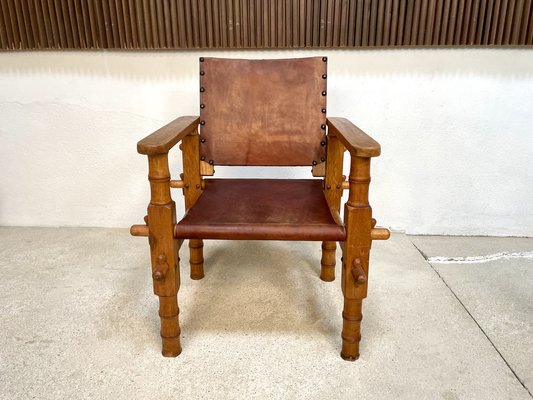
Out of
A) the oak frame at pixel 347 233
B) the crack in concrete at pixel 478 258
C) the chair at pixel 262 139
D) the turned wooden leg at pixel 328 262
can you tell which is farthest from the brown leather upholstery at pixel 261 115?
the crack in concrete at pixel 478 258

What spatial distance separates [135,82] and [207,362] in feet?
5.04

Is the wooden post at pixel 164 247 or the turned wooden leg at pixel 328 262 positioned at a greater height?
the wooden post at pixel 164 247

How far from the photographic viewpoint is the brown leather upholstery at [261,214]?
132 centimetres

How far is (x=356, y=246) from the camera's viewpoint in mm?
1315

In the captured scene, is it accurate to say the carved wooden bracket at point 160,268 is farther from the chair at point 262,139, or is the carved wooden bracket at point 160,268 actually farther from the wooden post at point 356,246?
the wooden post at point 356,246

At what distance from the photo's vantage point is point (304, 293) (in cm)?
181

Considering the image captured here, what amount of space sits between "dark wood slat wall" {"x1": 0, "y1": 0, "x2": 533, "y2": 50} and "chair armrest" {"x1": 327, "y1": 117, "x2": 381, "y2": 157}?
718 millimetres

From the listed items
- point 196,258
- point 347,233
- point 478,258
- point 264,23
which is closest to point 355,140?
point 347,233

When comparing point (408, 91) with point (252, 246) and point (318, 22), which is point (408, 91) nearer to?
point (318, 22)

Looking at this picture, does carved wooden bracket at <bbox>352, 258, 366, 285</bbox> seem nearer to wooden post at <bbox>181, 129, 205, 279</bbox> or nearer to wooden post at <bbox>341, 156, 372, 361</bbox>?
wooden post at <bbox>341, 156, 372, 361</bbox>

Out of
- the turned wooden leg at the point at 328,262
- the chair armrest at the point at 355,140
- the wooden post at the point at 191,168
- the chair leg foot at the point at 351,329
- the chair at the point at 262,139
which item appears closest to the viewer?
the chair armrest at the point at 355,140

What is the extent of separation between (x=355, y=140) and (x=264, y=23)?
1075 millimetres

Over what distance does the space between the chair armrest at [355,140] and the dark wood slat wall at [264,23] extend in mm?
718

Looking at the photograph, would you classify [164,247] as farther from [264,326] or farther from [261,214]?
[264,326]
